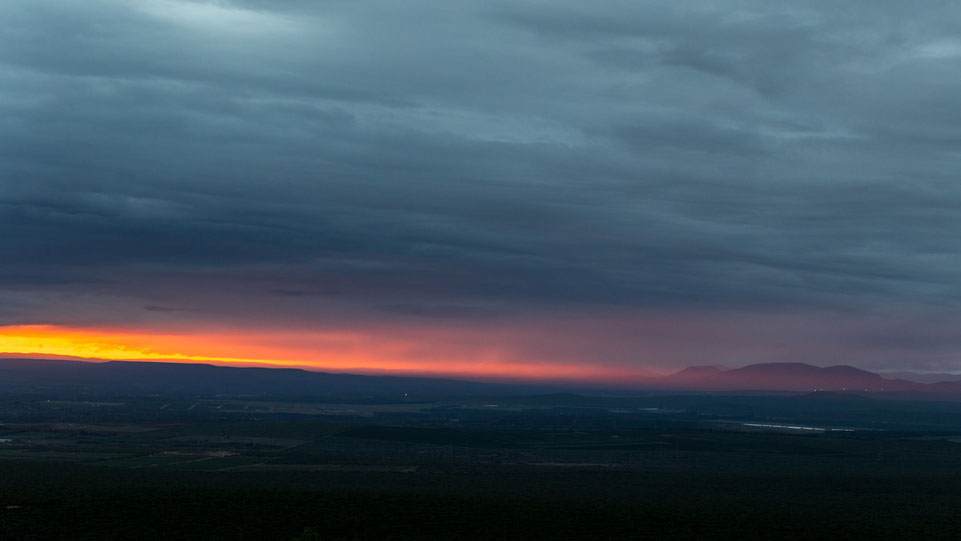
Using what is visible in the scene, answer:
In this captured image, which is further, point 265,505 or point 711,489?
point 711,489

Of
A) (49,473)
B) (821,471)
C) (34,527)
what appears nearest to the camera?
(34,527)

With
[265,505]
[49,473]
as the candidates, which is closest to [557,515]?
[265,505]

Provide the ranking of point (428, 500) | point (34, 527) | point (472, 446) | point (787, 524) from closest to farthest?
point (34, 527) → point (787, 524) → point (428, 500) → point (472, 446)

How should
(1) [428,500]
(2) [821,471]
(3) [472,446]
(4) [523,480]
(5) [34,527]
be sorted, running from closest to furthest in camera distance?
(5) [34,527] → (1) [428,500] → (4) [523,480] → (2) [821,471] → (3) [472,446]

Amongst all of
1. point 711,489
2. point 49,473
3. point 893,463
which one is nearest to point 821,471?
point 893,463

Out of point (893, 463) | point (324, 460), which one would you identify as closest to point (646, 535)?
point (324, 460)

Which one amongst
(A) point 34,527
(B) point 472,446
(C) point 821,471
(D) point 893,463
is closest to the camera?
(A) point 34,527

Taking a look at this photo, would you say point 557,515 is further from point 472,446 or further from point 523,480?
point 472,446

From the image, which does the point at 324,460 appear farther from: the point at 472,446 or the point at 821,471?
the point at 821,471

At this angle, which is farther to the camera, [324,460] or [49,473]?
[324,460]
